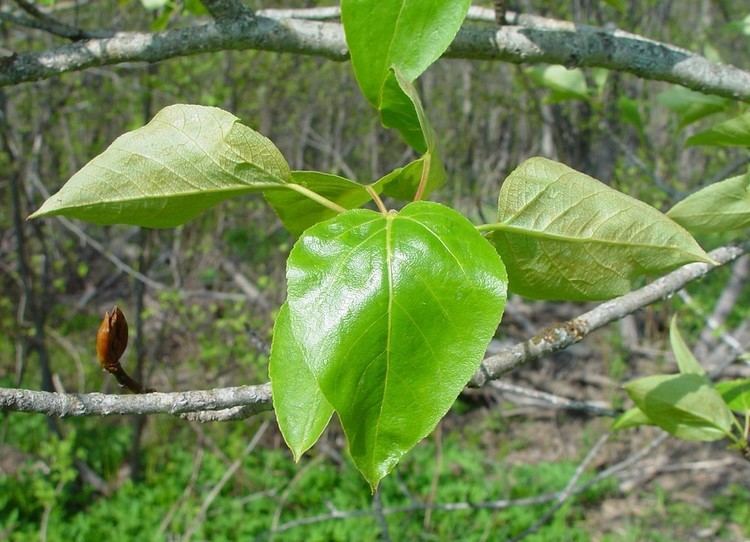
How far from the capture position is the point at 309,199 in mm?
635

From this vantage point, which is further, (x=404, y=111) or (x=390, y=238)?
(x=404, y=111)

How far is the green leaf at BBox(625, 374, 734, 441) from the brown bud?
0.61 metres

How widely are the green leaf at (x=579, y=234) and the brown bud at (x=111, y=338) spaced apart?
1.19 feet

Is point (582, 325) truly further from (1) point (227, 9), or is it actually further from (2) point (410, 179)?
(1) point (227, 9)

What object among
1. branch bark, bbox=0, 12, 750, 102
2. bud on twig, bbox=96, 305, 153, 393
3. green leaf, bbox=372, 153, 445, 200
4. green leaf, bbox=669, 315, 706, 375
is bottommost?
green leaf, bbox=669, 315, 706, 375

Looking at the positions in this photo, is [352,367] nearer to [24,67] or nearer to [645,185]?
[24,67]

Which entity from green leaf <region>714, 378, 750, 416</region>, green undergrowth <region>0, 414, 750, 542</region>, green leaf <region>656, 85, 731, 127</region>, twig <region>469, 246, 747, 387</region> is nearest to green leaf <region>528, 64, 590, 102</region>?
green leaf <region>656, 85, 731, 127</region>

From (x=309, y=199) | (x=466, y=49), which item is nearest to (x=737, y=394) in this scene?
(x=466, y=49)

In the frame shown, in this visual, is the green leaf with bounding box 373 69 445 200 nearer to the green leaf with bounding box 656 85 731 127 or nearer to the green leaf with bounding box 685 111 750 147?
the green leaf with bounding box 685 111 750 147

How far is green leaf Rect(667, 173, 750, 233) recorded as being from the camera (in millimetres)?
707

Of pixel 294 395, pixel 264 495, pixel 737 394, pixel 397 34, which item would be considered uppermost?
pixel 397 34

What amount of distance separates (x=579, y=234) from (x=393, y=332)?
195 millimetres

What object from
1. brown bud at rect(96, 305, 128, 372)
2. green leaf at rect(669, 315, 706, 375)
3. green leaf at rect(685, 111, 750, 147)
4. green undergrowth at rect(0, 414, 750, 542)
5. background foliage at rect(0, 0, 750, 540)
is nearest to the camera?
brown bud at rect(96, 305, 128, 372)

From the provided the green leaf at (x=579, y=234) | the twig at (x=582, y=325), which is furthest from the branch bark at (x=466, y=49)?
the green leaf at (x=579, y=234)
